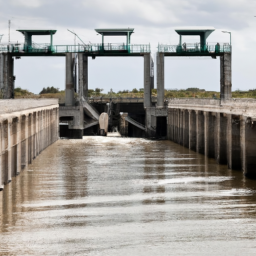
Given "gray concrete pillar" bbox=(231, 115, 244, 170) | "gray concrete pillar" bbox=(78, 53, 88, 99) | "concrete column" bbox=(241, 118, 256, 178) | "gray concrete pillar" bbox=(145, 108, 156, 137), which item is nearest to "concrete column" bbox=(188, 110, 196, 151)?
"gray concrete pillar" bbox=(145, 108, 156, 137)

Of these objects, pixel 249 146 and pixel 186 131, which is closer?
pixel 249 146

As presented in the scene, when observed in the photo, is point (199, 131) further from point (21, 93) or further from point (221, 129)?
point (21, 93)

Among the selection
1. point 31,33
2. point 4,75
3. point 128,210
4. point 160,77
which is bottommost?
point 128,210

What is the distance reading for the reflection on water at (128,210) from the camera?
2311cm

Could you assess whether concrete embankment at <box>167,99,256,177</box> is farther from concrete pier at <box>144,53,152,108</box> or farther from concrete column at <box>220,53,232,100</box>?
concrete column at <box>220,53,232,100</box>

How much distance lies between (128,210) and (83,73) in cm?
5310

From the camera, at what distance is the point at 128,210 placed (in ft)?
96.1

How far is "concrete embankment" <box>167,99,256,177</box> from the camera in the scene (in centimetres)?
3828

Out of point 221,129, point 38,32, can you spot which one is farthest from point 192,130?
point 38,32

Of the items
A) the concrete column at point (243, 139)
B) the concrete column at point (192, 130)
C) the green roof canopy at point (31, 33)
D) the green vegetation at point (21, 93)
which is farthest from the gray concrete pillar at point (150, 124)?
the concrete column at point (243, 139)

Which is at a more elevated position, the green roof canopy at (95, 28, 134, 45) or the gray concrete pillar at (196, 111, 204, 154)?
the green roof canopy at (95, 28, 134, 45)

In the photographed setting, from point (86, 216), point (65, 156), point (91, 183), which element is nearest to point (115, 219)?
point (86, 216)

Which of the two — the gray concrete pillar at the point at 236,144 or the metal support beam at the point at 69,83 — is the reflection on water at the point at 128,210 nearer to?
the gray concrete pillar at the point at 236,144

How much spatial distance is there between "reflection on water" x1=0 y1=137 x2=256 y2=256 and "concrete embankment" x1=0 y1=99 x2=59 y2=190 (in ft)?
3.48
